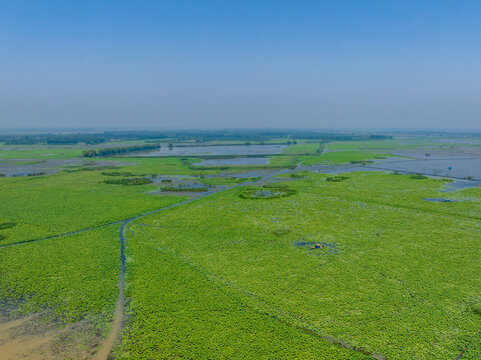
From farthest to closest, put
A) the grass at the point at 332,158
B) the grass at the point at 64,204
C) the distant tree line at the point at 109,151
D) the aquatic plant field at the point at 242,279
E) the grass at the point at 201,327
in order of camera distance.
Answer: the distant tree line at the point at 109,151
the grass at the point at 332,158
the grass at the point at 64,204
the aquatic plant field at the point at 242,279
the grass at the point at 201,327

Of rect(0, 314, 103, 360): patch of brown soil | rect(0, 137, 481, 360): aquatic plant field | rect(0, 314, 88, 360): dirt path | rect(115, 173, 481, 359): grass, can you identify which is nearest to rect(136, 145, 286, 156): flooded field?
rect(0, 137, 481, 360): aquatic plant field

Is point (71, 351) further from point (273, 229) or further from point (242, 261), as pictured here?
point (273, 229)

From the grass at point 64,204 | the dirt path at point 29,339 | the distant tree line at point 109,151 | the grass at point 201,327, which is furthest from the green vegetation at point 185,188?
the distant tree line at point 109,151

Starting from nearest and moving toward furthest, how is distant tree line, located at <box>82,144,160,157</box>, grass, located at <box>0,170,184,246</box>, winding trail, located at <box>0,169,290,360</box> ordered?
winding trail, located at <box>0,169,290,360</box> < grass, located at <box>0,170,184,246</box> < distant tree line, located at <box>82,144,160,157</box>

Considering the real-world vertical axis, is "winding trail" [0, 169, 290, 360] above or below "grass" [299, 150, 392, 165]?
below

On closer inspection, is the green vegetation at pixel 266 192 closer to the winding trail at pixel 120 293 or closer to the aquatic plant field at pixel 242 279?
the aquatic plant field at pixel 242 279

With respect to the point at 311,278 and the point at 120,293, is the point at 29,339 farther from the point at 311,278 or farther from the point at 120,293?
the point at 311,278

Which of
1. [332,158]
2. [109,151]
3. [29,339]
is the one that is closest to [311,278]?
[29,339]

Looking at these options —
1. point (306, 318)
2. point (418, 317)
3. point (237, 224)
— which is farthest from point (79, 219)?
point (418, 317)

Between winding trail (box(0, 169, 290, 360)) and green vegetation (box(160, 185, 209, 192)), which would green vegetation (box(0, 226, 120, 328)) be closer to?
winding trail (box(0, 169, 290, 360))
